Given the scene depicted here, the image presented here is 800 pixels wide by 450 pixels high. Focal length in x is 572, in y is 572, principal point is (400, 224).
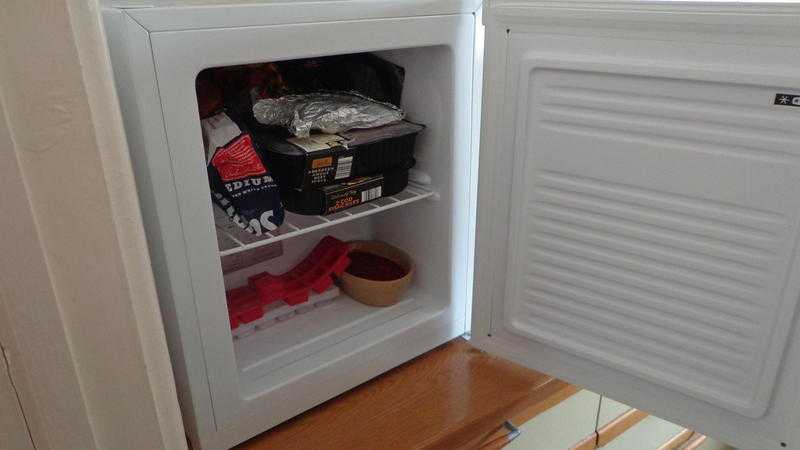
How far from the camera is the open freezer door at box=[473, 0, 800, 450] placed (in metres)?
0.74

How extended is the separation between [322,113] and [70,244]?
69 centimetres

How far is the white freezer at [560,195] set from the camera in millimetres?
730

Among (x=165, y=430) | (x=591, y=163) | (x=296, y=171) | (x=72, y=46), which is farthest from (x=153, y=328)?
(x=591, y=163)

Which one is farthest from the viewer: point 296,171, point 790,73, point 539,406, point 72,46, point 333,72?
point 333,72

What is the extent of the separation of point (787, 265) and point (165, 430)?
0.77 meters

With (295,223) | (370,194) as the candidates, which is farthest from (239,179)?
(370,194)

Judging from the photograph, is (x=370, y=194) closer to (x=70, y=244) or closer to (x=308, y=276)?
(x=308, y=276)

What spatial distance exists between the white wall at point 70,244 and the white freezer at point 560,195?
370 mm

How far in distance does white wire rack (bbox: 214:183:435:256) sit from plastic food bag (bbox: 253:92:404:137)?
145 millimetres

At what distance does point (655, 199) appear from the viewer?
0.84 meters

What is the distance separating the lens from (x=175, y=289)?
796 mm

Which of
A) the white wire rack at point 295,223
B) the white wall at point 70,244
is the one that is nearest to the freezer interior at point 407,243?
the white wire rack at point 295,223

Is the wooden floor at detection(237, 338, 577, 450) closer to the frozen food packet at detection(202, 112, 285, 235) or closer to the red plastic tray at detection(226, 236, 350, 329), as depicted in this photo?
the red plastic tray at detection(226, 236, 350, 329)

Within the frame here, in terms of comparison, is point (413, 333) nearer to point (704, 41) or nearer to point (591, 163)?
point (591, 163)
